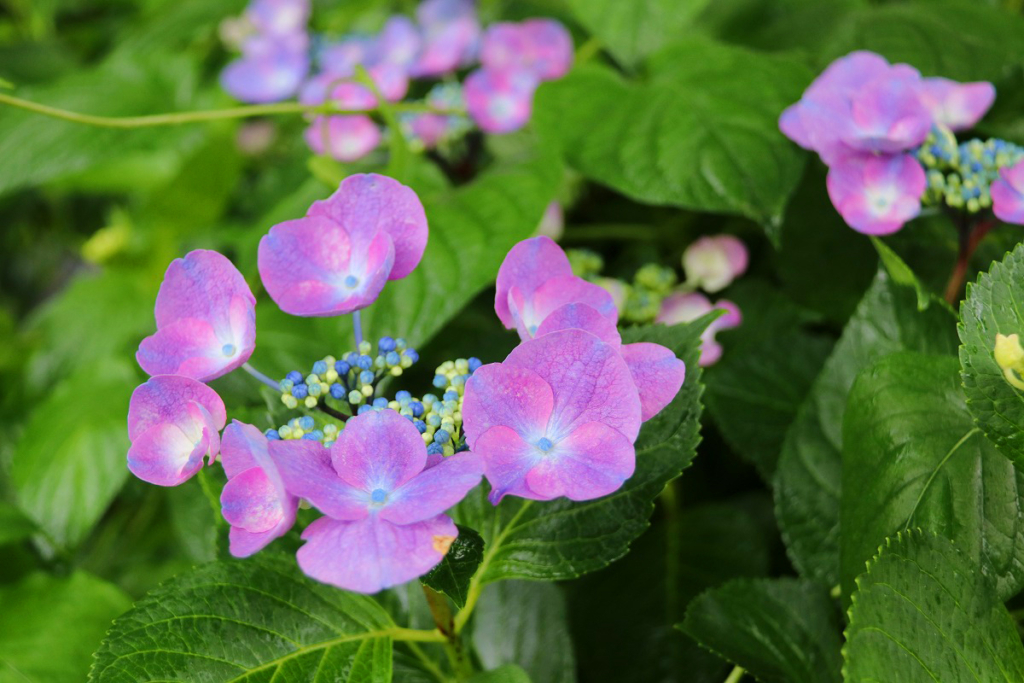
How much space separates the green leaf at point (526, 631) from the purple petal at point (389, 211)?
0.31 m

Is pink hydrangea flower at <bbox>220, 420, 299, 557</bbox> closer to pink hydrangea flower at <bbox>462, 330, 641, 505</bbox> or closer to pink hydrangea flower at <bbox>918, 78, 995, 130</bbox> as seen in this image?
pink hydrangea flower at <bbox>462, 330, 641, 505</bbox>

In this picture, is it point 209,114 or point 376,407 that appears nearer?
point 376,407

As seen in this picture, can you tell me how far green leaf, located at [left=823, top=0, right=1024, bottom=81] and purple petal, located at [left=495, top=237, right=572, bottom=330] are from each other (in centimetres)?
48

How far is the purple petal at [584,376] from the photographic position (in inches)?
16.2

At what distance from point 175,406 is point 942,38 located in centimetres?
76

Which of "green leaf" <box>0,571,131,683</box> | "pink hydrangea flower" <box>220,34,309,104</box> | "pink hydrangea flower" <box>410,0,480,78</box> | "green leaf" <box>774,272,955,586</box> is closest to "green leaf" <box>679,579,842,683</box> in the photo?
"green leaf" <box>774,272,955,586</box>

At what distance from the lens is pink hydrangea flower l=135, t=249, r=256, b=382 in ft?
1.56

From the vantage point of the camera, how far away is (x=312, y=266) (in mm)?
507

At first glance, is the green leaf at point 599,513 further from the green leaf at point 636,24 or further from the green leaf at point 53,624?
the green leaf at point 636,24

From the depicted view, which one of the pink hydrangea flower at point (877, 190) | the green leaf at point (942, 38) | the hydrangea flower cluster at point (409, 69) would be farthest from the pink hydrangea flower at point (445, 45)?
the pink hydrangea flower at point (877, 190)

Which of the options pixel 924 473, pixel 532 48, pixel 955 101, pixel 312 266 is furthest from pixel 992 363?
pixel 532 48

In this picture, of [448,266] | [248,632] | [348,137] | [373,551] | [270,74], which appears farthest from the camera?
[270,74]

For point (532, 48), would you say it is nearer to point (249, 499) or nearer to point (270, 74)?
point (270, 74)

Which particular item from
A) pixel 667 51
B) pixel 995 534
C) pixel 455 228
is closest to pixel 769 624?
pixel 995 534
